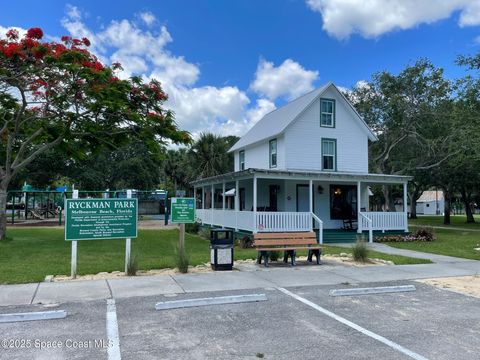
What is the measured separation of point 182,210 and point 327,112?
13600 mm

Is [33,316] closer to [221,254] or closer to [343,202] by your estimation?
[221,254]

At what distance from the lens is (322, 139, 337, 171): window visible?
23.1 m

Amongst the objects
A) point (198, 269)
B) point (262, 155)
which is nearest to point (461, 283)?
point (198, 269)

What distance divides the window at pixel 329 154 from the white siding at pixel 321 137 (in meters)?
0.21

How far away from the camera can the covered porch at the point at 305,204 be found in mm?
18828

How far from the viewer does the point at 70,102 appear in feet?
57.3

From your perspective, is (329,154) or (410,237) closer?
(410,237)

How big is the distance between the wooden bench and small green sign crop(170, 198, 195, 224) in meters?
1.90

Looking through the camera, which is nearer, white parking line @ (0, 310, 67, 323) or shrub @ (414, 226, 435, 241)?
white parking line @ (0, 310, 67, 323)

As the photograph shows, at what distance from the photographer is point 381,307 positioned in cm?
734

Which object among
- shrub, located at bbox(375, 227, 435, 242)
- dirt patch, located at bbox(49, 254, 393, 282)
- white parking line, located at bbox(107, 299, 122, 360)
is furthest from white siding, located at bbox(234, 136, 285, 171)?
white parking line, located at bbox(107, 299, 122, 360)

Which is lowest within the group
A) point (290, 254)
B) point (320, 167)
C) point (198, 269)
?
point (198, 269)

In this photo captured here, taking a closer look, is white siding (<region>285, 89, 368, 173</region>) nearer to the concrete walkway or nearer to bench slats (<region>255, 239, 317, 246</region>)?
bench slats (<region>255, 239, 317, 246</region>)

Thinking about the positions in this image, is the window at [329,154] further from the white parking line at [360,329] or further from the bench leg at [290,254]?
the white parking line at [360,329]
